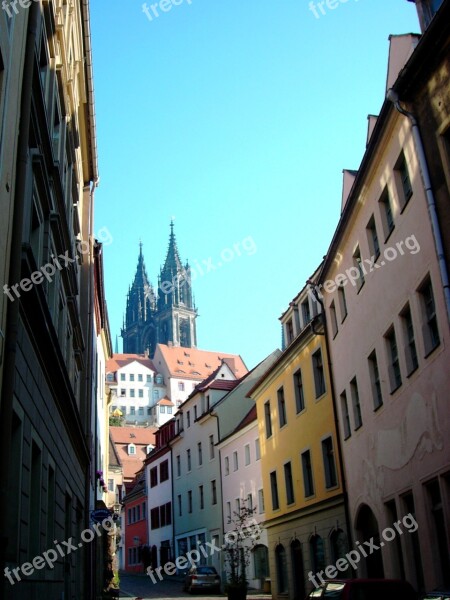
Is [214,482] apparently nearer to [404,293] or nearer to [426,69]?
[404,293]

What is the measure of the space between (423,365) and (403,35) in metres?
8.09

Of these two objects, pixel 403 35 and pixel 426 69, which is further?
pixel 403 35

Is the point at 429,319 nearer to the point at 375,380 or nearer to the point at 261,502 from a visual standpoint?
the point at 375,380

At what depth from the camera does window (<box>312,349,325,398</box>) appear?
84.0 feet

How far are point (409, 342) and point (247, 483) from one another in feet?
80.1

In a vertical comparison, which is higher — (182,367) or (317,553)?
(182,367)

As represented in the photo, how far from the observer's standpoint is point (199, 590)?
3559cm

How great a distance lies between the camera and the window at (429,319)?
14562 mm

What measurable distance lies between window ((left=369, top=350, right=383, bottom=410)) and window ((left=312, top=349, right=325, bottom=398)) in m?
6.05

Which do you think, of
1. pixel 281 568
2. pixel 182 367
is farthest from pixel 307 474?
pixel 182 367

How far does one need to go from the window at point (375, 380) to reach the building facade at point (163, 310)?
14351 centimetres

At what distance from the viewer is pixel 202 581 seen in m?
35.6

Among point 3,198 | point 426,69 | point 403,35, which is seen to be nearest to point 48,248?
point 3,198

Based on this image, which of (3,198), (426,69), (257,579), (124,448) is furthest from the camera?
(124,448)
